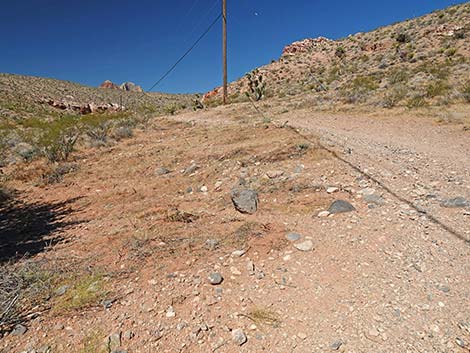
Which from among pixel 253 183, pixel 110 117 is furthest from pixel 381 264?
pixel 110 117

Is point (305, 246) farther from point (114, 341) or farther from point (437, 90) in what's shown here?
point (437, 90)

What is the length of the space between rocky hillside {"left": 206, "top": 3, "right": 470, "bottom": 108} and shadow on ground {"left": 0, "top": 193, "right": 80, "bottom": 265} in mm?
11138

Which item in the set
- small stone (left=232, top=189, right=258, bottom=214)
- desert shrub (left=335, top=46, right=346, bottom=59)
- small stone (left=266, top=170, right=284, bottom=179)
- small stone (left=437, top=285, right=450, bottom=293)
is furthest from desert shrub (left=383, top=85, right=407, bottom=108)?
desert shrub (left=335, top=46, right=346, bottom=59)

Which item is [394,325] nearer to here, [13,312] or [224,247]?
[224,247]

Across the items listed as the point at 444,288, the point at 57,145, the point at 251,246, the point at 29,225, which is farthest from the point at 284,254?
the point at 57,145

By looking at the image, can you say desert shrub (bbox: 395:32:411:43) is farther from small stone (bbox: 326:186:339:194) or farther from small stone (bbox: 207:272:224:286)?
small stone (bbox: 207:272:224:286)

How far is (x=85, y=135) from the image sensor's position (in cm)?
1309

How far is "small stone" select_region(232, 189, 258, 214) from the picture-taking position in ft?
14.9

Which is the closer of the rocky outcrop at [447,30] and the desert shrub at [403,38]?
the rocky outcrop at [447,30]

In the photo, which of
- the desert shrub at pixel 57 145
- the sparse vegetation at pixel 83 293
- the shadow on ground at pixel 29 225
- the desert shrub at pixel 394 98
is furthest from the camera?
the desert shrub at pixel 394 98

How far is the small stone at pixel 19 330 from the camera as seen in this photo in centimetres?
264

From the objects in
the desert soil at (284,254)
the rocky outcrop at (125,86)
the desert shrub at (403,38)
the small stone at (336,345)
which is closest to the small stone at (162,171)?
the desert soil at (284,254)

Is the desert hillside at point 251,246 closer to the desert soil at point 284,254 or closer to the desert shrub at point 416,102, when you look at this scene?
the desert soil at point 284,254

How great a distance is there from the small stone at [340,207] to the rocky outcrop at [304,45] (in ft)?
150
